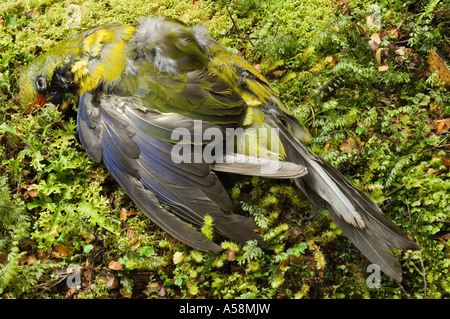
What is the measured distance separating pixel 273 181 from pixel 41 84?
238 centimetres

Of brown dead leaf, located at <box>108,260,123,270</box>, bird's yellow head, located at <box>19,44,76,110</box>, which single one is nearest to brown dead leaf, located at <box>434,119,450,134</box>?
brown dead leaf, located at <box>108,260,123,270</box>

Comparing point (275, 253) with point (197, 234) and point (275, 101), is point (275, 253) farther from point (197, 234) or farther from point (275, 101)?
point (275, 101)

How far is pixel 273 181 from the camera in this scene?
3.75m

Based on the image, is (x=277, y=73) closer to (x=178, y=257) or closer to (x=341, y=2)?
(x=341, y=2)

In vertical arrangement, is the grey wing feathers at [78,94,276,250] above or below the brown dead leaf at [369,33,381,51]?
below

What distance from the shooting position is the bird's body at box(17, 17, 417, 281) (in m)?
3.17

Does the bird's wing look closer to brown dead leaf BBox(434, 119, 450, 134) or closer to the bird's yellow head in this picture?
the bird's yellow head

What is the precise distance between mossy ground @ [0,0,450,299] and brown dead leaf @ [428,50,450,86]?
20 mm

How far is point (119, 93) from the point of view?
11.6 feet

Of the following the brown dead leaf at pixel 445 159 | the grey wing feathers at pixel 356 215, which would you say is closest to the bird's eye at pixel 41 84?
the grey wing feathers at pixel 356 215

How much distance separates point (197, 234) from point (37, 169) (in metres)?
1.60

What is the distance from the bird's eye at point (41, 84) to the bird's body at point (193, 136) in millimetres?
404

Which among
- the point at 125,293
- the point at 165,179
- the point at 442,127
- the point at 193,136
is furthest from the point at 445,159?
the point at 125,293

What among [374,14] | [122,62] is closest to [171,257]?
[122,62]
